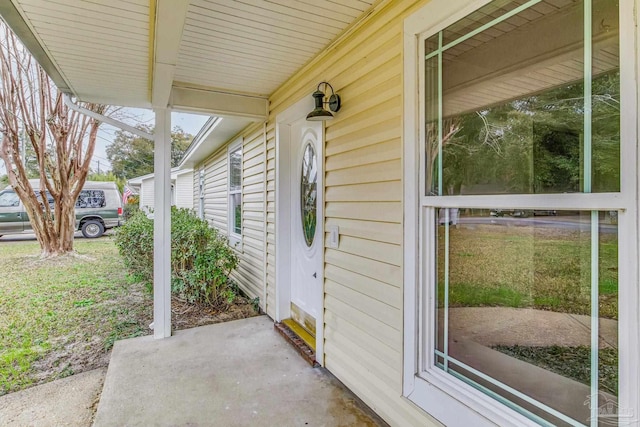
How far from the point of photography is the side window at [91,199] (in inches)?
484

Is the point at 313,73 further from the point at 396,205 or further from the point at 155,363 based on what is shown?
the point at 155,363

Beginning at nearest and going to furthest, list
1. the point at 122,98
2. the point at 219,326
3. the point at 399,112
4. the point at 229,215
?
the point at 399,112 < the point at 122,98 < the point at 219,326 < the point at 229,215

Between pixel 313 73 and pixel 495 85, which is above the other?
pixel 313 73

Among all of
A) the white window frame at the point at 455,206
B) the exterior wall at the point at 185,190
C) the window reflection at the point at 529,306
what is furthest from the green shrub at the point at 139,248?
the exterior wall at the point at 185,190

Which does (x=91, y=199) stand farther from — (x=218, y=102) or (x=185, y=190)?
(x=218, y=102)

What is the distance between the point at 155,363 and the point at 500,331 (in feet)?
8.91

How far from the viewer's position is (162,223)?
3391mm

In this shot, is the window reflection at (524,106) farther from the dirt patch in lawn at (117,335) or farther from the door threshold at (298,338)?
the dirt patch in lawn at (117,335)

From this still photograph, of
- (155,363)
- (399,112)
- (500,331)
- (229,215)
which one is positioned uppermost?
(399,112)

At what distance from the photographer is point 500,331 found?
4.87ft

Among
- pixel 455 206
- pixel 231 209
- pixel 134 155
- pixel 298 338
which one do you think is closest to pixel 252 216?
pixel 231 209

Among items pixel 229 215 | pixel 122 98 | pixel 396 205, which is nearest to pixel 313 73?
Result: pixel 396 205

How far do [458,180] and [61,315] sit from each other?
520cm

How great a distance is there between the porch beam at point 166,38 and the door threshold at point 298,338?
→ 2.48 meters
